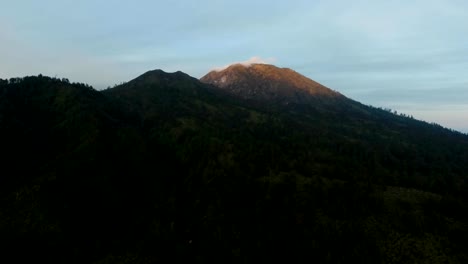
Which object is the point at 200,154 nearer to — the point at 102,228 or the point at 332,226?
the point at 102,228

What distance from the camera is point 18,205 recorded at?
439ft

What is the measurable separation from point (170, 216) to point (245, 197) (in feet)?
99.5

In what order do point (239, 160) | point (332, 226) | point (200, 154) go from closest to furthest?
1. point (332, 226)
2. point (239, 160)
3. point (200, 154)

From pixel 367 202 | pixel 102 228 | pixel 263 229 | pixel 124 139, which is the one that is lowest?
pixel 102 228

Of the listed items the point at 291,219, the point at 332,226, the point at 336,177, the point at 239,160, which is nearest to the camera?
the point at 332,226

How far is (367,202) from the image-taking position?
12988 cm

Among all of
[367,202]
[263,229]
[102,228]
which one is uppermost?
[367,202]

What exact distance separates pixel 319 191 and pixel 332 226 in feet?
74.9

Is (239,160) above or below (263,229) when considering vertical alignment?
above

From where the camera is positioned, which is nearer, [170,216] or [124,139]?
[170,216]

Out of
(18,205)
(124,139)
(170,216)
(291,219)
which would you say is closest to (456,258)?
(291,219)

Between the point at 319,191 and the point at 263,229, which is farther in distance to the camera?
the point at 319,191

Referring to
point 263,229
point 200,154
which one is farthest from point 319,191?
point 200,154

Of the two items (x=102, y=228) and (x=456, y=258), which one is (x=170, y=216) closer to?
(x=102, y=228)
